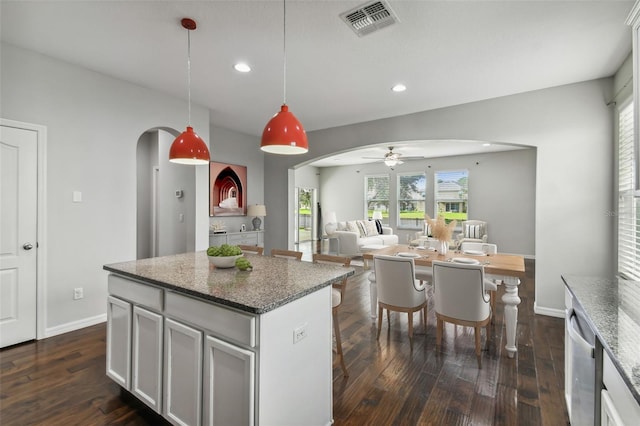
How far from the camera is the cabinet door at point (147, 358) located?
1757 millimetres

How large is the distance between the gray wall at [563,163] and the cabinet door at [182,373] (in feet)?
13.1

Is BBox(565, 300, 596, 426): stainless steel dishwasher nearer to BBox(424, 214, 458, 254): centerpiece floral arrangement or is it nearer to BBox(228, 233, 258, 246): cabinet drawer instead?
BBox(424, 214, 458, 254): centerpiece floral arrangement

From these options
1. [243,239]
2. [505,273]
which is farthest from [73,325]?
[505,273]

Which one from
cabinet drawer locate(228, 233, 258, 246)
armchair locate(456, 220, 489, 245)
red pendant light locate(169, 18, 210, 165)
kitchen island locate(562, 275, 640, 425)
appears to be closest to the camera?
kitchen island locate(562, 275, 640, 425)

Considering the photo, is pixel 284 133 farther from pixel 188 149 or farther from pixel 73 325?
pixel 73 325

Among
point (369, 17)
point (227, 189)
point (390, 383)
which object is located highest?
point (369, 17)

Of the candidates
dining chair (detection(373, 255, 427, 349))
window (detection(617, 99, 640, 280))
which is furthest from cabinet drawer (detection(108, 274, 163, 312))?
window (detection(617, 99, 640, 280))

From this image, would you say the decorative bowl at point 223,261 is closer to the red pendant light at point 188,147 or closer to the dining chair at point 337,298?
the dining chair at point 337,298

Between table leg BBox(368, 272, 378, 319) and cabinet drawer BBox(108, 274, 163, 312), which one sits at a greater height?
cabinet drawer BBox(108, 274, 163, 312)

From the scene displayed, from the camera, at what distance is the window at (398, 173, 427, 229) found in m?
9.19

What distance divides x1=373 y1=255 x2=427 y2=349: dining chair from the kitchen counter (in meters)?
1.22

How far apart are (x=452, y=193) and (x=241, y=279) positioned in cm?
823

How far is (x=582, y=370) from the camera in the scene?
1.33 meters

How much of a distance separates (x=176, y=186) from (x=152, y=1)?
10.3 ft
